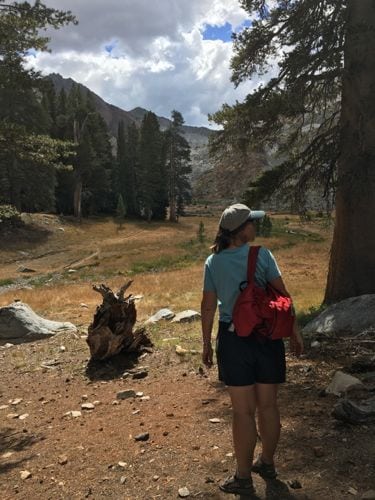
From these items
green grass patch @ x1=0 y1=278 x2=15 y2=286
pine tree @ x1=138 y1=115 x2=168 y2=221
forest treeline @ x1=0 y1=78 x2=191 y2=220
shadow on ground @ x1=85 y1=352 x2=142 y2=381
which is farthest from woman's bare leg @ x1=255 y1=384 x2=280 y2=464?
pine tree @ x1=138 y1=115 x2=168 y2=221

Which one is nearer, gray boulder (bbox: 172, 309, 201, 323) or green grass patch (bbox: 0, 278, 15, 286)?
gray boulder (bbox: 172, 309, 201, 323)

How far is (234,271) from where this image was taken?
12.4 feet

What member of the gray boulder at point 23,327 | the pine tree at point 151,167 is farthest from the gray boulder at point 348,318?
the pine tree at point 151,167

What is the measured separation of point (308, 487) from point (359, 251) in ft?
23.4

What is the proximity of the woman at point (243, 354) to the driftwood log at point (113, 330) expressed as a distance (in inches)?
200

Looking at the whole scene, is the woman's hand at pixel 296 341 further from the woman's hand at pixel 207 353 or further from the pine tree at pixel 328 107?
the pine tree at pixel 328 107

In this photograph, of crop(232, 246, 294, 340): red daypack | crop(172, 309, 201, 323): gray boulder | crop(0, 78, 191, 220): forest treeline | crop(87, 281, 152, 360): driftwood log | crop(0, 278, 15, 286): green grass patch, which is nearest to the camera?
crop(232, 246, 294, 340): red daypack

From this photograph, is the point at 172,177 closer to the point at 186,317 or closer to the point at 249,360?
the point at 186,317

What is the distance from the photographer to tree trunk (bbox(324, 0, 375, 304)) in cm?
953

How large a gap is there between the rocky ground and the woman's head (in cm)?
191

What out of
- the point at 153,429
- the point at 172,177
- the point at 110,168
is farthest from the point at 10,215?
the point at 110,168

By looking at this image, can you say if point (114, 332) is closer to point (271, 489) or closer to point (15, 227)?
point (271, 489)

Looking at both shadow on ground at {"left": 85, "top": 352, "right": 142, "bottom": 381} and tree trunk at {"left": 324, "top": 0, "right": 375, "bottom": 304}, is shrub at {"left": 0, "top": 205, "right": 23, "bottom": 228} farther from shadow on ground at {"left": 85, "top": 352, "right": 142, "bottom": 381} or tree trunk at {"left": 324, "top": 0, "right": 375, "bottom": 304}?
tree trunk at {"left": 324, "top": 0, "right": 375, "bottom": 304}

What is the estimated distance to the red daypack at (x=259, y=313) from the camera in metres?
3.61
